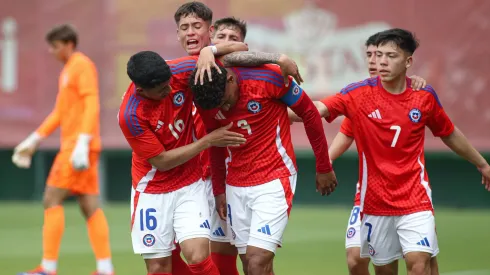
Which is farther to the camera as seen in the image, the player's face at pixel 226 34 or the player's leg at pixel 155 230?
the player's face at pixel 226 34

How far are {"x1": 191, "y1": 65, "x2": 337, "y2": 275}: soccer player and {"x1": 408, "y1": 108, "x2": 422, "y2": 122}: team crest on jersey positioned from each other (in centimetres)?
70

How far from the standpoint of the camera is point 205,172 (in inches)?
298

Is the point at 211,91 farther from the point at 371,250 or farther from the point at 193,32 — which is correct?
the point at 371,250

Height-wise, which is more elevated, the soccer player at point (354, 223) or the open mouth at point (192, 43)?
the open mouth at point (192, 43)

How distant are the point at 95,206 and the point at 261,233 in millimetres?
3574

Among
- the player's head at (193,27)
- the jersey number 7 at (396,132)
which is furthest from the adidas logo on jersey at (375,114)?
Result: the player's head at (193,27)

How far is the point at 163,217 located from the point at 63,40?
12.8 feet

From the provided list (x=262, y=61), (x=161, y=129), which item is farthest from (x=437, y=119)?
(x=161, y=129)

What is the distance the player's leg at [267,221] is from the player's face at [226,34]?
5.19 ft

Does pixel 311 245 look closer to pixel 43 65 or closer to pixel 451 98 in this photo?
pixel 451 98

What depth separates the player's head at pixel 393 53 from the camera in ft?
23.1

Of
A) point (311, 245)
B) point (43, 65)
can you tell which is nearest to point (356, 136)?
point (311, 245)

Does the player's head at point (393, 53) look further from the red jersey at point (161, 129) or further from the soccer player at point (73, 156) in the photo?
the soccer player at point (73, 156)

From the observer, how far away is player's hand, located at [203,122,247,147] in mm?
6699
